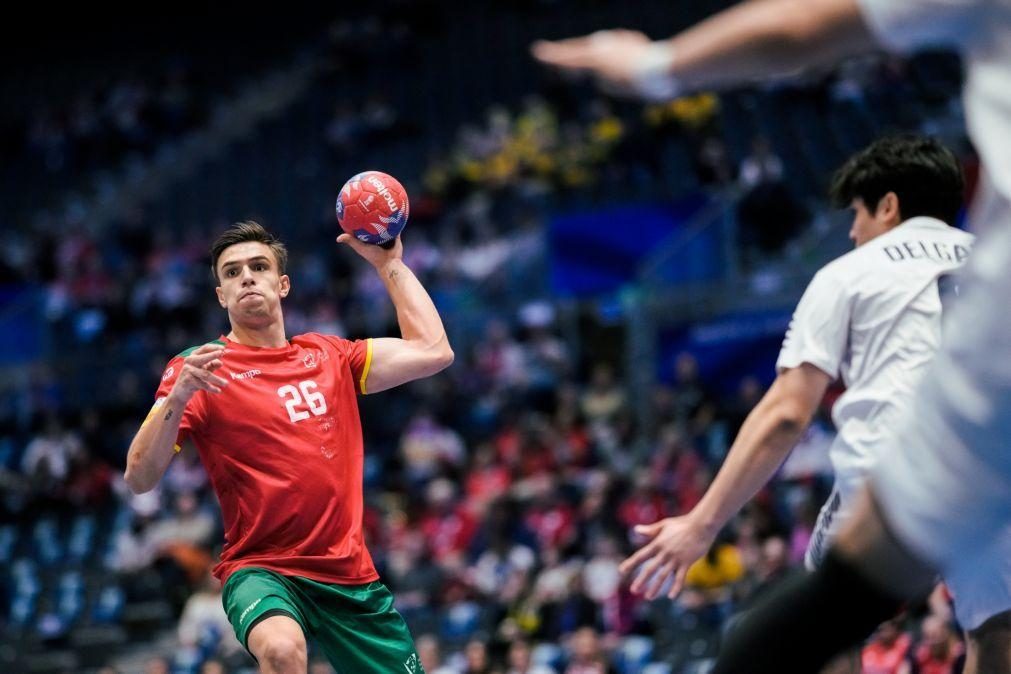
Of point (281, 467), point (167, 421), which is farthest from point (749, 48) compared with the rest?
point (281, 467)

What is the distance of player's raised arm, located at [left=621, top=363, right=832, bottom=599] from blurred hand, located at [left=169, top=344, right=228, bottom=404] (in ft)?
7.60

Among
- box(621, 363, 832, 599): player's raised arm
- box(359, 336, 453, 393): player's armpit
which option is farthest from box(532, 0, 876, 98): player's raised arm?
box(359, 336, 453, 393): player's armpit

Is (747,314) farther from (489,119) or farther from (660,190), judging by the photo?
(489,119)

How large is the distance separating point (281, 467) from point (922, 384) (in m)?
3.70

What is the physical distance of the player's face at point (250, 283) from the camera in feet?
20.7

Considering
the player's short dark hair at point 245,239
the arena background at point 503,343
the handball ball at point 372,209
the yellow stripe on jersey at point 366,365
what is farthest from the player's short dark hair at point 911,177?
the arena background at point 503,343

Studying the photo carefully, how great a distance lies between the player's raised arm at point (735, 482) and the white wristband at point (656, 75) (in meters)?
1.12

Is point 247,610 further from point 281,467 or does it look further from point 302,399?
point 302,399

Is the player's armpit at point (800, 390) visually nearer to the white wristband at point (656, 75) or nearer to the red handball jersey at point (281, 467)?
the white wristband at point (656, 75)

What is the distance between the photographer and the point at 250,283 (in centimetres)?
630

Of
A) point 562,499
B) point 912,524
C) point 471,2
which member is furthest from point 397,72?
point 912,524

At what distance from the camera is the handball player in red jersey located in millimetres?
5785

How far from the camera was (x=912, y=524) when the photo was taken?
2.81 meters

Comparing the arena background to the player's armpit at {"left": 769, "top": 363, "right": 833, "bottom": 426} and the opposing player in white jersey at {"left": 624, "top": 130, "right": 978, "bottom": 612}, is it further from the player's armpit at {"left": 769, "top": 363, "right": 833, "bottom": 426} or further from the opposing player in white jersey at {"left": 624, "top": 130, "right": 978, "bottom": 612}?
the player's armpit at {"left": 769, "top": 363, "right": 833, "bottom": 426}
